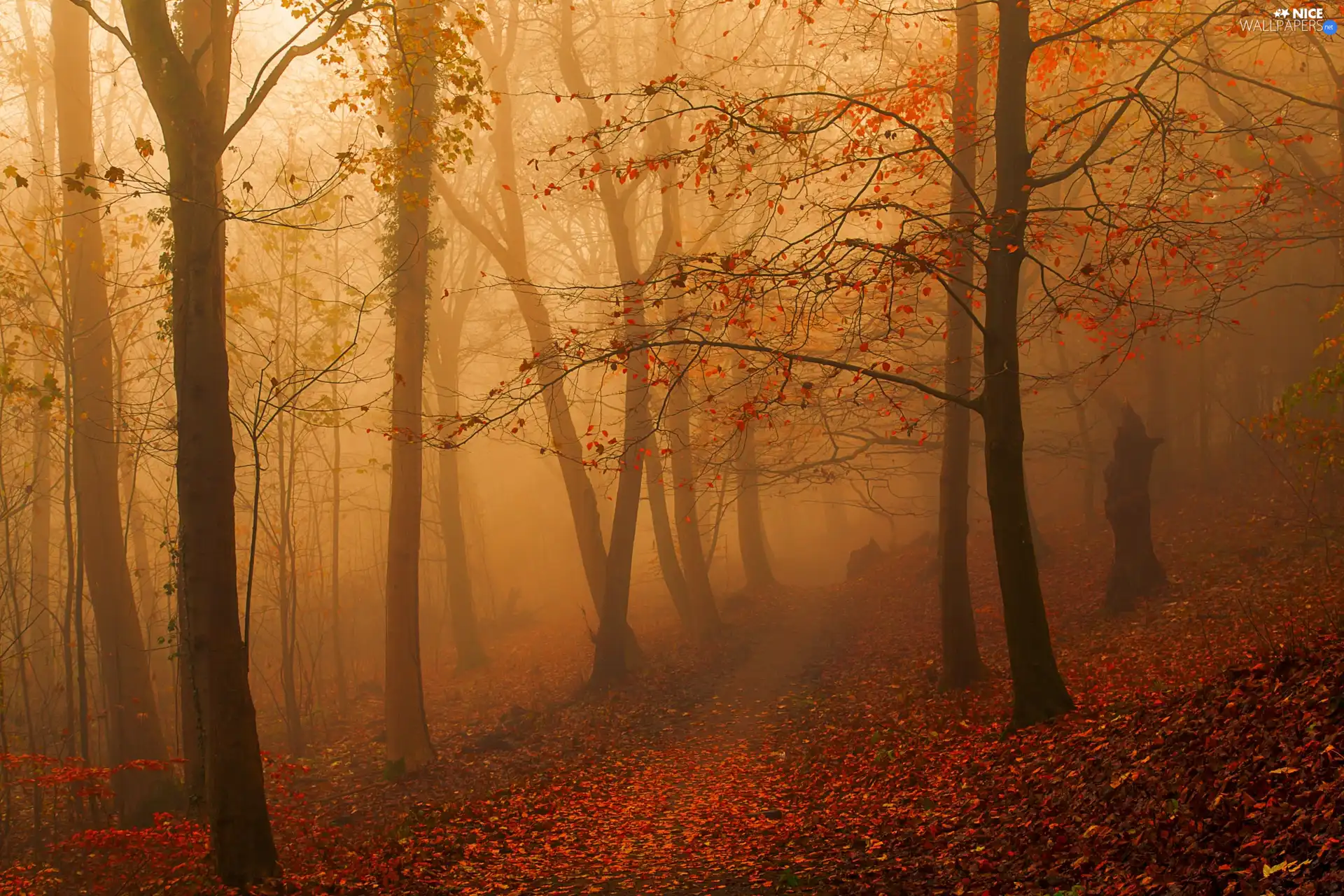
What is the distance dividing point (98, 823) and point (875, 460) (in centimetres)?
2977

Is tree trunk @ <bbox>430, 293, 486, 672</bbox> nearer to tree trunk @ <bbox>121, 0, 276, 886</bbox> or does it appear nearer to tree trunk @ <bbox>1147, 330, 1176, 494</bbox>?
tree trunk @ <bbox>121, 0, 276, 886</bbox>

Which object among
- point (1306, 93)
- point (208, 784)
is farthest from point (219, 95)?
point (1306, 93)

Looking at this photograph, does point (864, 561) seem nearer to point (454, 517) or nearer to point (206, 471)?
point (454, 517)

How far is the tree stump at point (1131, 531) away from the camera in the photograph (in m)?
13.7

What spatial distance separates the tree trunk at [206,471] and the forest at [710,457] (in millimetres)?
34

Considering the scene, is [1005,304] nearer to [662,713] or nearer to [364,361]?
[662,713]

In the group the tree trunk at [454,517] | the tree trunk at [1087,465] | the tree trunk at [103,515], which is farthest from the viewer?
the tree trunk at [454,517]

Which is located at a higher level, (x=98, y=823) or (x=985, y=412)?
(x=985, y=412)

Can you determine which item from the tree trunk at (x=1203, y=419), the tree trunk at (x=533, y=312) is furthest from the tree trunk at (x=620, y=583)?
the tree trunk at (x=1203, y=419)

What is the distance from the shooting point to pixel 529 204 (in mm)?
23438

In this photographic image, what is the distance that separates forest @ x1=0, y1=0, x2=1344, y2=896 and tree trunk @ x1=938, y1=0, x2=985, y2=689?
63mm

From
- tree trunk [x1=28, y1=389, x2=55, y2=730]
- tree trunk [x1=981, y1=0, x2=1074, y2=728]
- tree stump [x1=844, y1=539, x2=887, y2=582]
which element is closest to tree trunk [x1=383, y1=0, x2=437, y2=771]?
tree trunk [x1=981, y1=0, x2=1074, y2=728]

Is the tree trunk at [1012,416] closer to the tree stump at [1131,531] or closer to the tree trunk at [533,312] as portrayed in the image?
the tree stump at [1131,531]

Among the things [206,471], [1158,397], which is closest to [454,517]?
[206,471]
